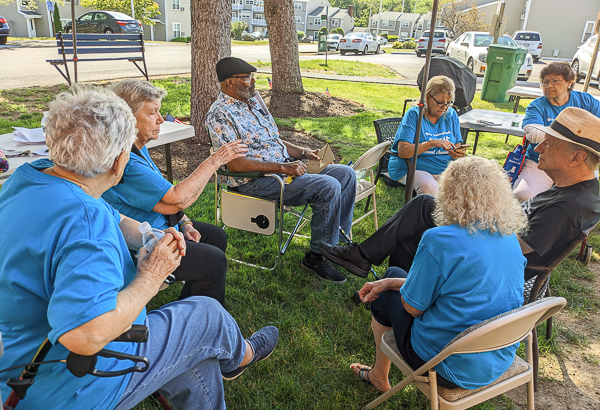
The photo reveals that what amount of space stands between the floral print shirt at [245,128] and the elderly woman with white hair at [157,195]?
2.55 ft

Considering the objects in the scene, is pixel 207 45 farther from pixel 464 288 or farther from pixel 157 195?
pixel 464 288

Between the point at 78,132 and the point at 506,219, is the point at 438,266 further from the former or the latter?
the point at 78,132

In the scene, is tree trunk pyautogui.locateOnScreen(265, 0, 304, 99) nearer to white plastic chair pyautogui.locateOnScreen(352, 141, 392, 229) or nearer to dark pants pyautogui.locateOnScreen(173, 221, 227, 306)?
white plastic chair pyautogui.locateOnScreen(352, 141, 392, 229)

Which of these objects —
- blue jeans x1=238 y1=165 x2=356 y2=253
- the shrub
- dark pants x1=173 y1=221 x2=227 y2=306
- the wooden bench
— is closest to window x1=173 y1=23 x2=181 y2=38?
the shrub

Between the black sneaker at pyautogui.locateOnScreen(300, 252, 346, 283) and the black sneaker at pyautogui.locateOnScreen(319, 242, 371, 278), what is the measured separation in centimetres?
28

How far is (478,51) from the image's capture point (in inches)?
608

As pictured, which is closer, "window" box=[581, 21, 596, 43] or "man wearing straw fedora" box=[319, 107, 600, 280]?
"man wearing straw fedora" box=[319, 107, 600, 280]

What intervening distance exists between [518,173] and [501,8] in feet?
29.6

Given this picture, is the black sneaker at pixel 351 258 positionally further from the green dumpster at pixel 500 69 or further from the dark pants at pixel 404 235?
the green dumpster at pixel 500 69

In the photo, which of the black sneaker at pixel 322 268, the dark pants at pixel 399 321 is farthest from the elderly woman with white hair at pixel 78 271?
the black sneaker at pixel 322 268

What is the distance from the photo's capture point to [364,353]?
2.62m

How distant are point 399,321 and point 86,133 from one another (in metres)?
1.52

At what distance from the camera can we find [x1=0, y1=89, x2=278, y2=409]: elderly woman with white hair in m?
1.21

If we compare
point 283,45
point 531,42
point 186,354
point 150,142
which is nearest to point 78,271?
point 186,354
